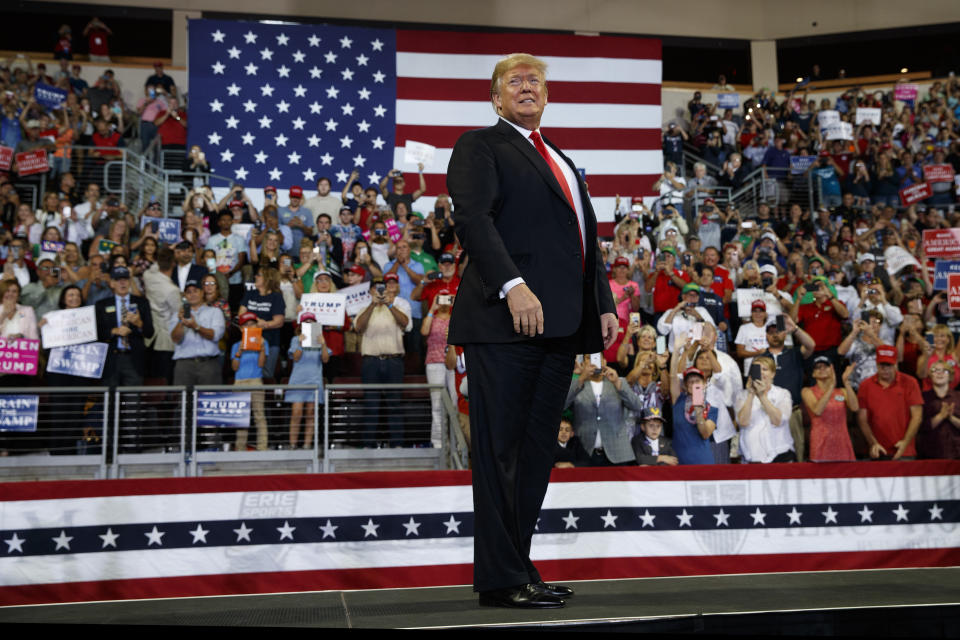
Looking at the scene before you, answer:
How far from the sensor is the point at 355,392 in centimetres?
854

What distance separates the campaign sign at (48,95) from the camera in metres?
13.5

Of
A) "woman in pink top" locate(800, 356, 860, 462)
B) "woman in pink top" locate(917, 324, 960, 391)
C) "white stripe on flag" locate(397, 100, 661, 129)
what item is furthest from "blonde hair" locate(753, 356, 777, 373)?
"white stripe on flag" locate(397, 100, 661, 129)

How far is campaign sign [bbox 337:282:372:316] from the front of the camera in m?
9.52

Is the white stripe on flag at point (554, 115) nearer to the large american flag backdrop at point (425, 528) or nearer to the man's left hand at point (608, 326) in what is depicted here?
the large american flag backdrop at point (425, 528)

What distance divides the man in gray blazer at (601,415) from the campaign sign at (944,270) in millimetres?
3711

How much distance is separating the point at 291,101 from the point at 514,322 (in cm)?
1283

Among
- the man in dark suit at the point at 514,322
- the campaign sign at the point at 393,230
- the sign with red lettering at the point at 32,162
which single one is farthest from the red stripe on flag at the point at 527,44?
the man in dark suit at the point at 514,322

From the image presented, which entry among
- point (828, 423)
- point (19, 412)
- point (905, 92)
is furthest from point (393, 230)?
point (905, 92)

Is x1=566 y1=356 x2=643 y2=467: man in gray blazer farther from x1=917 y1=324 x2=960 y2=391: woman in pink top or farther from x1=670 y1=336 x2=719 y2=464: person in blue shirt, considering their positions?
x1=917 y1=324 x2=960 y2=391: woman in pink top

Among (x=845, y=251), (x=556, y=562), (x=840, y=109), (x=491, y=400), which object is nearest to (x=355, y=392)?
(x=556, y=562)

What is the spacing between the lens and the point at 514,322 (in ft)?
10.5

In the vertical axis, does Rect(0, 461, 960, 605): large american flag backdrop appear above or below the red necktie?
below

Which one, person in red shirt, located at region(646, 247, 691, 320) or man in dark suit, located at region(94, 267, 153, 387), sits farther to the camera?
person in red shirt, located at region(646, 247, 691, 320)

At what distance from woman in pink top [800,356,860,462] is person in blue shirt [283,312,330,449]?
169 inches
